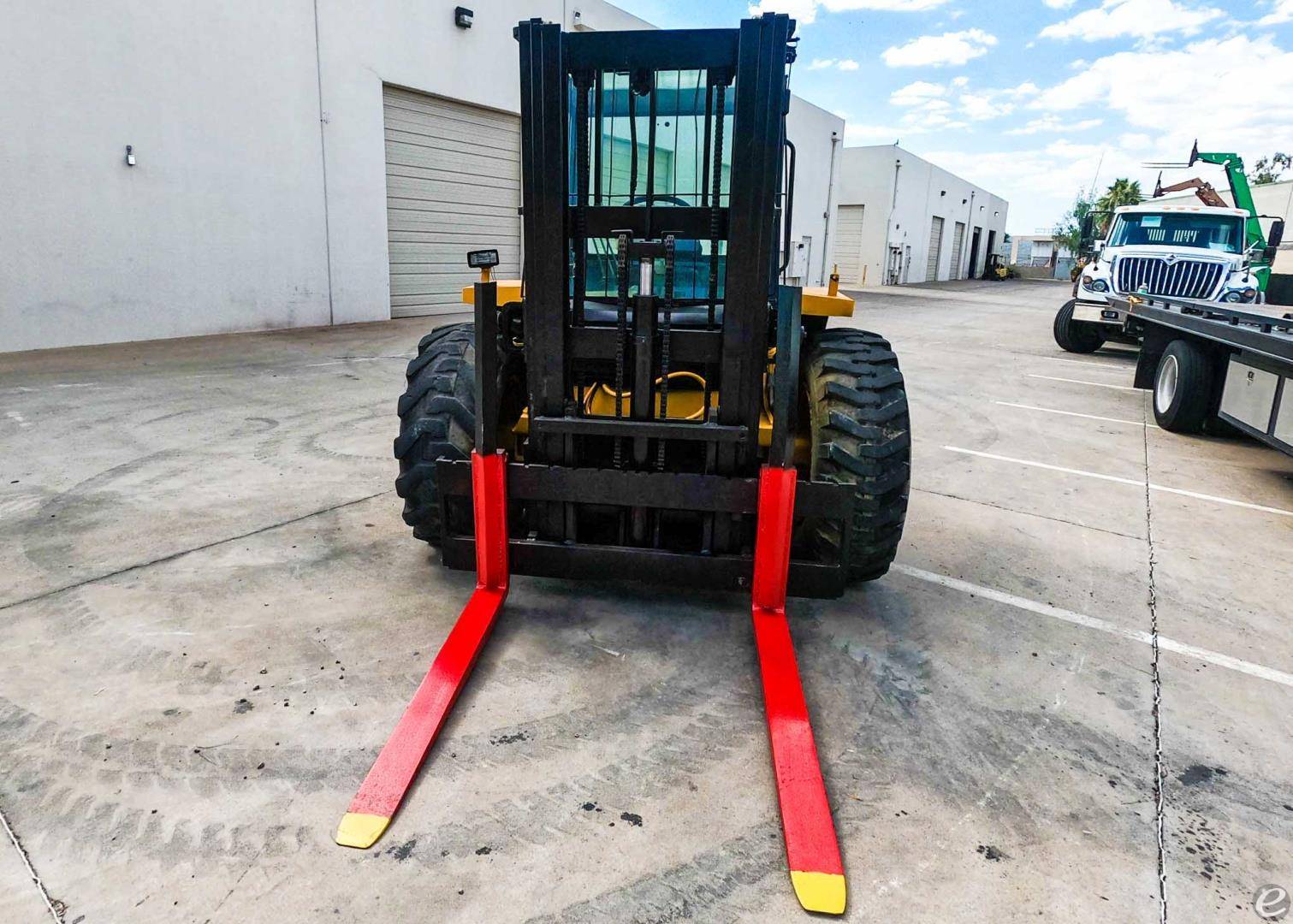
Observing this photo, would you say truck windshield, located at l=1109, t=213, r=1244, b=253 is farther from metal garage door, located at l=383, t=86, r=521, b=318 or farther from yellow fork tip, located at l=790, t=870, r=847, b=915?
yellow fork tip, located at l=790, t=870, r=847, b=915

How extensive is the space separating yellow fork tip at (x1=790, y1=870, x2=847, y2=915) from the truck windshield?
15694 mm

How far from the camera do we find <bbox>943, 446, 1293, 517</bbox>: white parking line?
5917 millimetres

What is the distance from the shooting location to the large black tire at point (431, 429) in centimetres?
380

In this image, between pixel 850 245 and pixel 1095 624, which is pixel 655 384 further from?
pixel 850 245

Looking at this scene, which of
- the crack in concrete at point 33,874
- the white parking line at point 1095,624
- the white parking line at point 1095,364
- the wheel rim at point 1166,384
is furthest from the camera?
the white parking line at point 1095,364

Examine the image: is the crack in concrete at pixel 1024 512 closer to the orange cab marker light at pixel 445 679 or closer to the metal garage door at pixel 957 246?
the orange cab marker light at pixel 445 679

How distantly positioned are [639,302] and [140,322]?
11.4 m

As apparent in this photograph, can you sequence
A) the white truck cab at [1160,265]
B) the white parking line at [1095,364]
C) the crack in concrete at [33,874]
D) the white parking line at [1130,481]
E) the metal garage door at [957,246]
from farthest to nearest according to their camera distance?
the metal garage door at [957,246]
the white truck cab at [1160,265]
the white parking line at [1095,364]
the white parking line at [1130,481]
the crack in concrete at [33,874]

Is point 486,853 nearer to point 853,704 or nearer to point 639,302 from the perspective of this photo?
point 853,704

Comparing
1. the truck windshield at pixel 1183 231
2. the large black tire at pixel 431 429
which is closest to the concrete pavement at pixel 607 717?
the large black tire at pixel 431 429

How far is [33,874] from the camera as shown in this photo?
6.97 ft

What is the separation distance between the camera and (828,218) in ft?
114

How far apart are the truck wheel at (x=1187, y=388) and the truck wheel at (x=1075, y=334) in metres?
6.92

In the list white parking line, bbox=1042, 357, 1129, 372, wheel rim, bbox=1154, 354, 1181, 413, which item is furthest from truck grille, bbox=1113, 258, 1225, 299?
wheel rim, bbox=1154, 354, 1181, 413
